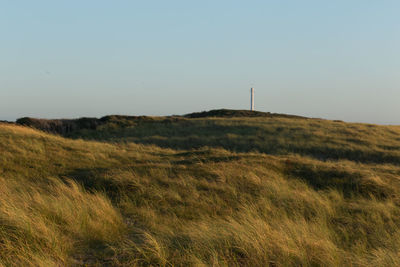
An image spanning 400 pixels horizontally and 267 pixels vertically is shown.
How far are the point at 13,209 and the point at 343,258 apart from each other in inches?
195

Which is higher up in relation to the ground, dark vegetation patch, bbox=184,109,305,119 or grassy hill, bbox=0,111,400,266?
dark vegetation patch, bbox=184,109,305,119

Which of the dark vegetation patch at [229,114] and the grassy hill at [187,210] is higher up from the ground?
the dark vegetation patch at [229,114]

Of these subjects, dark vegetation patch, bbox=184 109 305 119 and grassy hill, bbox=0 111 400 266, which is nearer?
grassy hill, bbox=0 111 400 266

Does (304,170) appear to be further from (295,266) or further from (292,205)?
(295,266)

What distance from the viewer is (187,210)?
7422 millimetres

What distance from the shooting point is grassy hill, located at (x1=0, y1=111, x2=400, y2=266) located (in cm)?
466

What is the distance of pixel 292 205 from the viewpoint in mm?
8023

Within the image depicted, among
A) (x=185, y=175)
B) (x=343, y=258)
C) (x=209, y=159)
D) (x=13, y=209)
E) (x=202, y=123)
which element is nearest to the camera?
(x=343, y=258)

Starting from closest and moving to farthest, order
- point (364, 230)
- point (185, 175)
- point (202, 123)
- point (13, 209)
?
point (13, 209)
point (364, 230)
point (185, 175)
point (202, 123)

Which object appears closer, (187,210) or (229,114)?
(187,210)

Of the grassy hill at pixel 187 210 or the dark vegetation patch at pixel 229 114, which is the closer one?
the grassy hill at pixel 187 210

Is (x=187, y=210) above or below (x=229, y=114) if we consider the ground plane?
below

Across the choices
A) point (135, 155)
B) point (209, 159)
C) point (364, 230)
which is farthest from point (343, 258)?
point (135, 155)

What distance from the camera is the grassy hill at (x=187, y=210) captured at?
4656 mm
